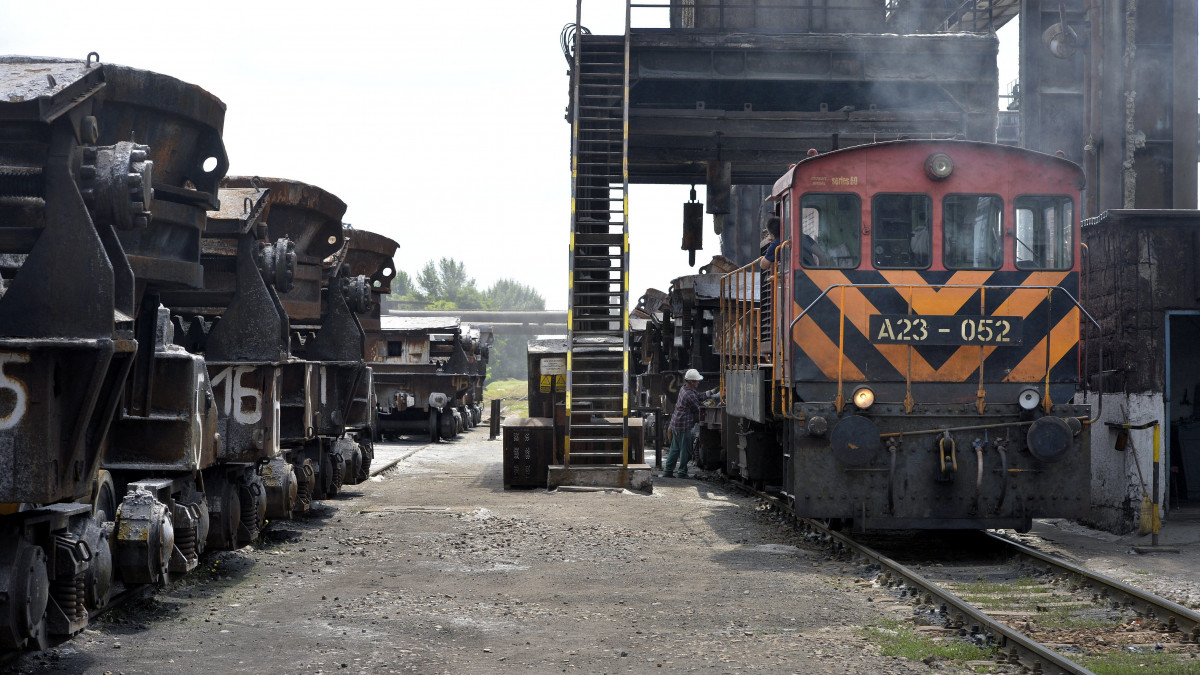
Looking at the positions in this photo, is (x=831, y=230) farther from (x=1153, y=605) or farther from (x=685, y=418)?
(x=685, y=418)

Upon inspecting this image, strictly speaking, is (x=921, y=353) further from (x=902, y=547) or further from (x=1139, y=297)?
(x=1139, y=297)

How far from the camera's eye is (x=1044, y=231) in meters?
10.4

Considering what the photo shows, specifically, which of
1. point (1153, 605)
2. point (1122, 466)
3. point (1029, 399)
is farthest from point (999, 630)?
point (1122, 466)

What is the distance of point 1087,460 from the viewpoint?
9.69 m

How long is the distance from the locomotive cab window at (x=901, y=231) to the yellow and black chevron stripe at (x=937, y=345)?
0.25m

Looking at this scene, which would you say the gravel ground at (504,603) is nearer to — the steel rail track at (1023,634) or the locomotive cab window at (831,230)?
the steel rail track at (1023,634)

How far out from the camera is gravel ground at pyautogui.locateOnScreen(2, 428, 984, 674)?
20.9 feet

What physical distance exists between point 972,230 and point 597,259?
879 cm

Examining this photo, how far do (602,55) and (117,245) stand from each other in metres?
15.6

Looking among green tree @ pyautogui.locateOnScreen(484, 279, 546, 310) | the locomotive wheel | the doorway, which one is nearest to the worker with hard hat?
the doorway

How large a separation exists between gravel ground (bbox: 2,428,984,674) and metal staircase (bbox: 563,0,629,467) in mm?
3093

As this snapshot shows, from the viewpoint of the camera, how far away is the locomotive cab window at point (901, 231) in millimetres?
10344

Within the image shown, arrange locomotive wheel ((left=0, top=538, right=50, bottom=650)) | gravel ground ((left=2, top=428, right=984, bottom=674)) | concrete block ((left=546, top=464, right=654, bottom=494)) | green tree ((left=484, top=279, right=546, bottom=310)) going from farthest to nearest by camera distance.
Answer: green tree ((left=484, top=279, right=546, bottom=310)) → concrete block ((left=546, top=464, right=654, bottom=494)) → gravel ground ((left=2, top=428, right=984, bottom=674)) → locomotive wheel ((left=0, top=538, right=50, bottom=650))

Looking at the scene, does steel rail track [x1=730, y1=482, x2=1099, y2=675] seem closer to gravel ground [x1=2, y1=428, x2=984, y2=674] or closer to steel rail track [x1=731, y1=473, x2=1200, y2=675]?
steel rail track [x1=731, y1=473, x2=1200, y2=675]
